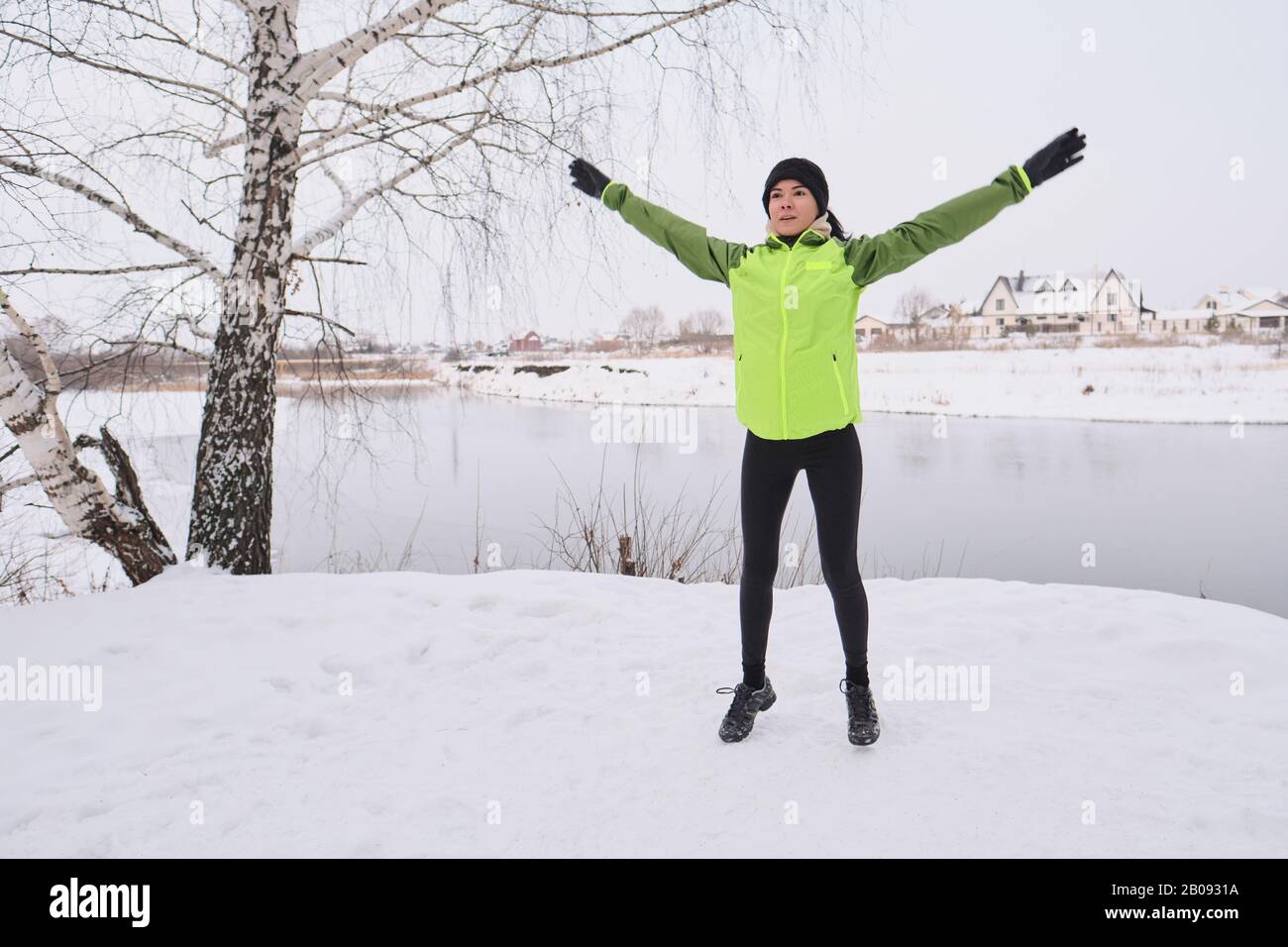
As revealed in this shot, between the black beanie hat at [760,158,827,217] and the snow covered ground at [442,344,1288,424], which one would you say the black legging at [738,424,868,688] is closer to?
the black beanie hat at [760,158,827,217]

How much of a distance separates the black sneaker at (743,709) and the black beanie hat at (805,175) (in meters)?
1.70

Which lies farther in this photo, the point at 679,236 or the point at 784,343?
the point at 679,236

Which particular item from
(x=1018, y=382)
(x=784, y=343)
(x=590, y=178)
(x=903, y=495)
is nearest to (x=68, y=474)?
(x=590, y=178)

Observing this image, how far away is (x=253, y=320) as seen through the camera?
4180 millimetres

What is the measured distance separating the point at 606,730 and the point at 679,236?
69.2 inches

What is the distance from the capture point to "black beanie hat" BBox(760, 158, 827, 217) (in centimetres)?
262

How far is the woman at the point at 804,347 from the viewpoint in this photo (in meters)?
2.46

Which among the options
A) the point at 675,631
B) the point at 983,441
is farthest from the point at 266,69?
the point at 983,441

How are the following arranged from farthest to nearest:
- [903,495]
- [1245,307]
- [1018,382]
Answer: [1245,307], [1018,382], [903,495]

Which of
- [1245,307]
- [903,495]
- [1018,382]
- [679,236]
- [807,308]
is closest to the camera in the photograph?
[807,308]

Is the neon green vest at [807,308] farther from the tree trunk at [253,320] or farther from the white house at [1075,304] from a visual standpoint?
the white house at [1075,304]

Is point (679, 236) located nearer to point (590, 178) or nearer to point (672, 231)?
point (672, 231)
